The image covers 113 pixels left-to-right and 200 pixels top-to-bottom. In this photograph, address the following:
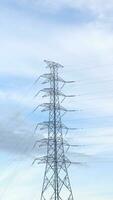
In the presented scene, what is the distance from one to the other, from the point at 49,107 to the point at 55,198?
543 inches

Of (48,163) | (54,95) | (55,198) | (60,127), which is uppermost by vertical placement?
(54,95)

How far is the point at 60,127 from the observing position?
86000 mm

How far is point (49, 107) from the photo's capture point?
87062mm

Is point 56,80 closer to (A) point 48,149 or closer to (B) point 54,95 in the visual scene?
(B) point 54,95

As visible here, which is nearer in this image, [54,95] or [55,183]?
[55,183]

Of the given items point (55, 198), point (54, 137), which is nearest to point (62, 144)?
point (54, 137)

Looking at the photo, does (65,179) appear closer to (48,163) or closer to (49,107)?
(48,163)

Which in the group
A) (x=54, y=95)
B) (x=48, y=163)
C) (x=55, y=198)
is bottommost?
(x=55, y=198)

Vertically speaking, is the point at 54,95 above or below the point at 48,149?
above

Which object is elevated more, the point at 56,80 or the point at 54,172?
the point at 56,80

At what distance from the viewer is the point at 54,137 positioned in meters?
85.4

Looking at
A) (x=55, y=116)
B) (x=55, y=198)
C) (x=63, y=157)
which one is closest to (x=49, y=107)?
(x=55, y=116)

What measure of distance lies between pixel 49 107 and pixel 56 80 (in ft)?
16.6

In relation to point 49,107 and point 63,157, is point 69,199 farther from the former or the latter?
point 49,107
